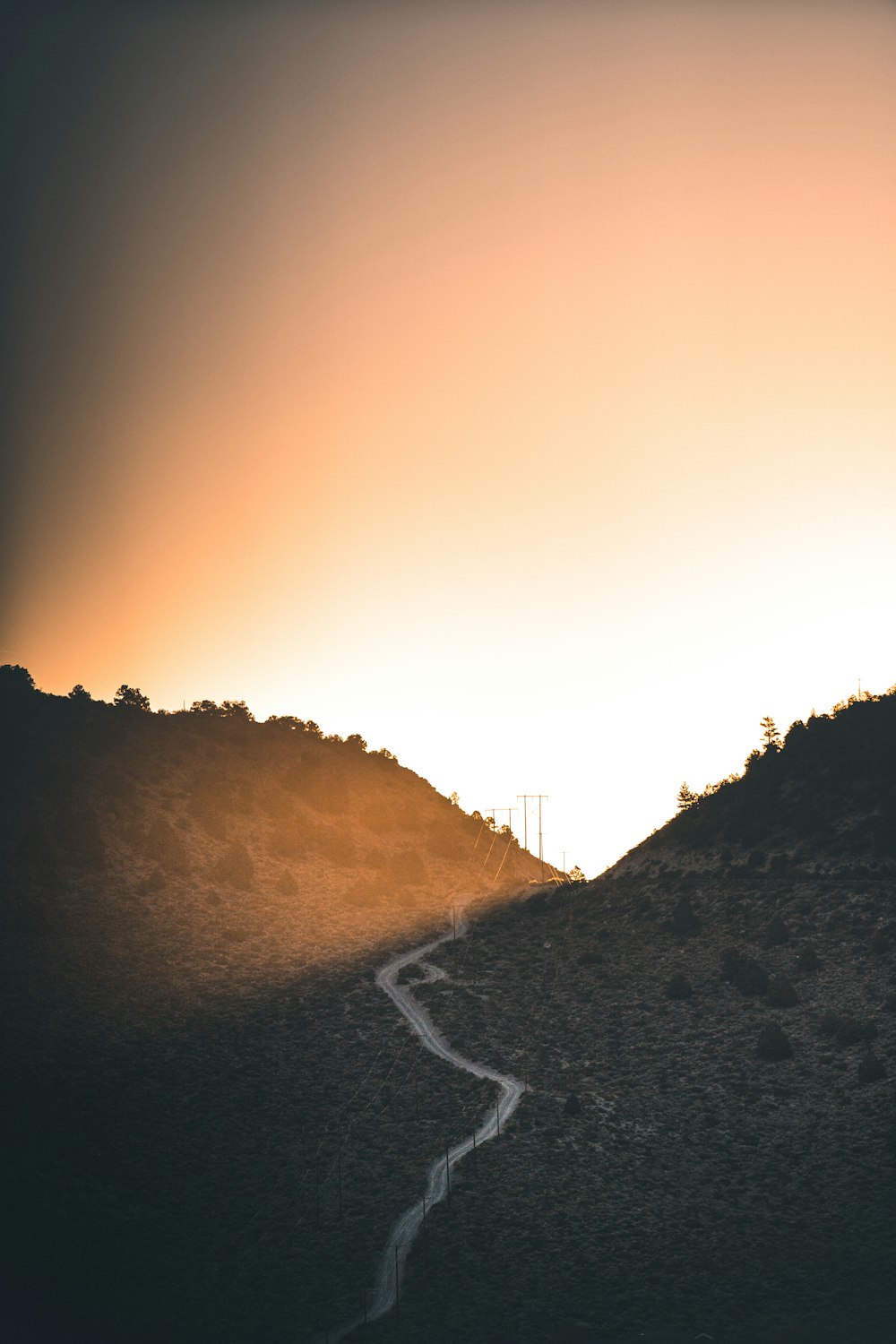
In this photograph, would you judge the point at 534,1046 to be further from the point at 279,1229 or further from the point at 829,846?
the point at 829,846

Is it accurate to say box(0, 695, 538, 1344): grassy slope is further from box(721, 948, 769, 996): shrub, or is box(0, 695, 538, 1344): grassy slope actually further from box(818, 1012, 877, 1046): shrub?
box(818, 1012, 877, 1046): shrub

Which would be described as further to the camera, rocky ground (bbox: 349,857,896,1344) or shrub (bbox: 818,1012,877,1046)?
shrub (bbox: 818,1012,877,1046)

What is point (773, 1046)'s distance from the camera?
60312 millimetres

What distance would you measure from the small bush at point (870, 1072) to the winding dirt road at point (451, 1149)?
19101 mm

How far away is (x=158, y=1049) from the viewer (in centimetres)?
6538

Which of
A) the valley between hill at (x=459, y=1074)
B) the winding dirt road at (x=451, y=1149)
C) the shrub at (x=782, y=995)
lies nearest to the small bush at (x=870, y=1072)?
Answer: the valley between hill at (x=459, y=1074)

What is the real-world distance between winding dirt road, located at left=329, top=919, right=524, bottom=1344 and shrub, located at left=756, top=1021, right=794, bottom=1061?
48.3 feet

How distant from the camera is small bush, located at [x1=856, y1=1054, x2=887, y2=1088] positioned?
54.9 metres

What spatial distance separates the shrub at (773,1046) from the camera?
59.9 m

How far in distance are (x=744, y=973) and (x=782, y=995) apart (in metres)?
4.07

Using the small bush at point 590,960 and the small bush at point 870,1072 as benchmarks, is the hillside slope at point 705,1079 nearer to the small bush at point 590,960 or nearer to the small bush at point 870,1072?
the small bush at point 870,1072

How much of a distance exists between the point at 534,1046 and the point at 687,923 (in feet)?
60.5

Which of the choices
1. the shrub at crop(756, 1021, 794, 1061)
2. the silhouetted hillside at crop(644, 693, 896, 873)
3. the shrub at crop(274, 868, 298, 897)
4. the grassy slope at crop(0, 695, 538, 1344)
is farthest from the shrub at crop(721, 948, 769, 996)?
the shrub at crop(274, 868, 298, 897)

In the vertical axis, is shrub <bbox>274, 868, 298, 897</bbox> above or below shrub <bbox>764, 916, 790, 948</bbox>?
above
